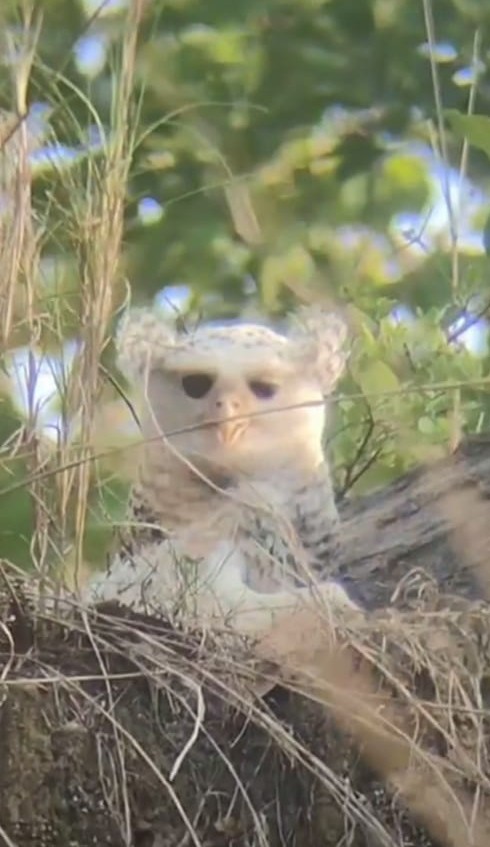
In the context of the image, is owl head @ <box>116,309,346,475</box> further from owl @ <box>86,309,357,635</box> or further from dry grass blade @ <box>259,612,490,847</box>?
dry grass blade @ <box>259,612,490,847</box>

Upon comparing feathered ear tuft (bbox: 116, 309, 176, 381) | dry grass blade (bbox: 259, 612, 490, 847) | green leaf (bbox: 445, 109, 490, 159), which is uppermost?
green leaf (bbox: 445, 109, 490, 159)

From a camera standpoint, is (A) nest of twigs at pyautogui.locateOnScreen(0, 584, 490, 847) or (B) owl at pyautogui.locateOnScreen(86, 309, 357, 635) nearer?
(A) nest of twigs at pyautogui.locateOnScreen(0, 584, 490, 847)

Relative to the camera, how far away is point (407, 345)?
151 cm

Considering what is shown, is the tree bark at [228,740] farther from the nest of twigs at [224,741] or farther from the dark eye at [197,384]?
the dark eye at [197,384]

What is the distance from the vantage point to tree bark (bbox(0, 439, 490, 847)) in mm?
879

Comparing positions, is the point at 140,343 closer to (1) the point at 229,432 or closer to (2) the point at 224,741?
(1) the point at 229,432

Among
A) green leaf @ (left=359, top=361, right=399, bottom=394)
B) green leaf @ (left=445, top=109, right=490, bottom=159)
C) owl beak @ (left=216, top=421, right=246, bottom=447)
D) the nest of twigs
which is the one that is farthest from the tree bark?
green leaf @ (left=359, top=361, right=399, bottom=394)

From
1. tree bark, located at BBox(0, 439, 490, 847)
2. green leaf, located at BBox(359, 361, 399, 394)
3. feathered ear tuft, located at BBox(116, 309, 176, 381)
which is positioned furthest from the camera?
green leaf, located at BBox(359, 361, 399, 394)

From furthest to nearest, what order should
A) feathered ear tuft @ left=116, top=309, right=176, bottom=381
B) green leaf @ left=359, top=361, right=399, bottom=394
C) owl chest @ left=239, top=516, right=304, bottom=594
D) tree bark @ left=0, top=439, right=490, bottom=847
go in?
1. green leaf @ left=359, top=361, right=399, bottom=394
2. feathered ear tuft @ left=116, top=309, right=176, bottom=381
3. owl chest @ left=239, top=516, right=304, bottom=594
4. tree bark @ left=0, top=439, right=490, bottom=847

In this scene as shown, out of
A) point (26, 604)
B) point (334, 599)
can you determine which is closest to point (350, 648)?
point (334, 599)

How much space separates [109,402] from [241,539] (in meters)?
0.18

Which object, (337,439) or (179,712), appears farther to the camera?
(337,439)

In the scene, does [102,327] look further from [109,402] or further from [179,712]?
[179,712]

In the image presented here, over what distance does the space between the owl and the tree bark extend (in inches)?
8.2
